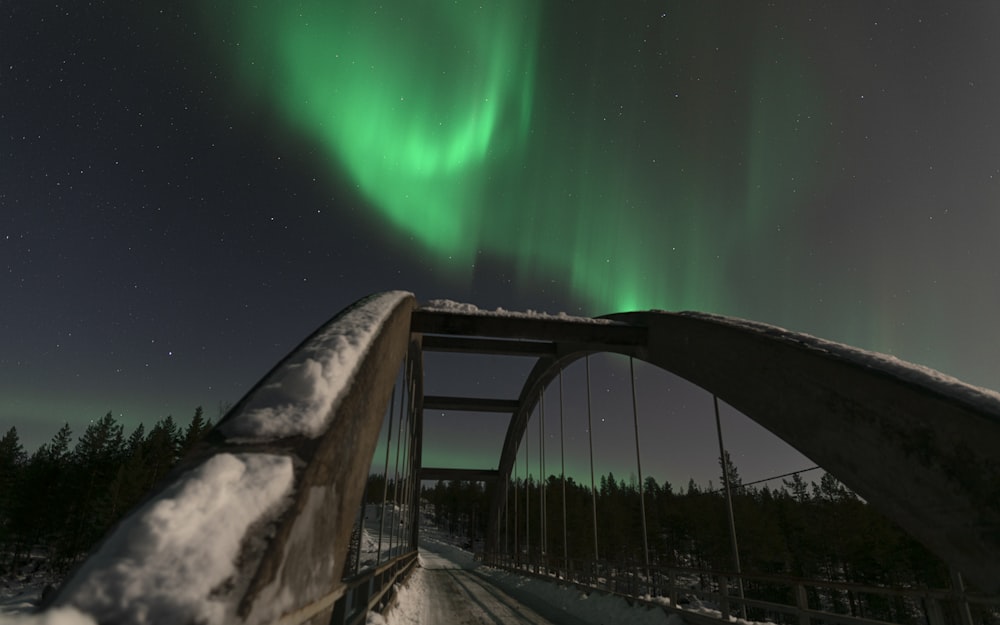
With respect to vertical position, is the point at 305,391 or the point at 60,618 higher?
the point at 305,391

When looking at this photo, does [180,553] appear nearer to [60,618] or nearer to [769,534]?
[60,618]

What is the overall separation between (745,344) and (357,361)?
4.24 m

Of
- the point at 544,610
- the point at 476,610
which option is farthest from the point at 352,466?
the point at 544,610

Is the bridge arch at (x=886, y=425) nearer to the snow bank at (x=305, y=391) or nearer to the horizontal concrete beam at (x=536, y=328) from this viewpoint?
the horizontal concrete beam at (x=536, y=328)

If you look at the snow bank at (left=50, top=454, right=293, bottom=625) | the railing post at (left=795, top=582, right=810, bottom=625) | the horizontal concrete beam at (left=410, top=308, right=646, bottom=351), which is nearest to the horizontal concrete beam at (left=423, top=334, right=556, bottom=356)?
the horizontal concrete beam at (left=410, top=308, right=646, bottom=351)

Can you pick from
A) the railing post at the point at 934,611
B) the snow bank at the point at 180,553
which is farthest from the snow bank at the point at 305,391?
the railing post at the point at 934,611

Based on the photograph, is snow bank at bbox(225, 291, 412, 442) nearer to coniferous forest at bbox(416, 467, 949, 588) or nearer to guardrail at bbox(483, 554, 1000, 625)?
guardrail at bbox(483, 554, 1000, 625)

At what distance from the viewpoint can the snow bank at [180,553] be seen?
1.74m

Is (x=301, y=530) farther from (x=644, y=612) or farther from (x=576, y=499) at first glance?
(x=576, y=499)

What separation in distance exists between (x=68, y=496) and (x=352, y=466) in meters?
68.0

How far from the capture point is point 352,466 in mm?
3479

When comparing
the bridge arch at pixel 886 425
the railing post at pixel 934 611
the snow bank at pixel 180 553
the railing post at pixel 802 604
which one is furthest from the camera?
the railing post at pixel 802 604

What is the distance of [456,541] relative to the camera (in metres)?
106

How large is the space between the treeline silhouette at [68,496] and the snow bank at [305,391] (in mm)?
53768
